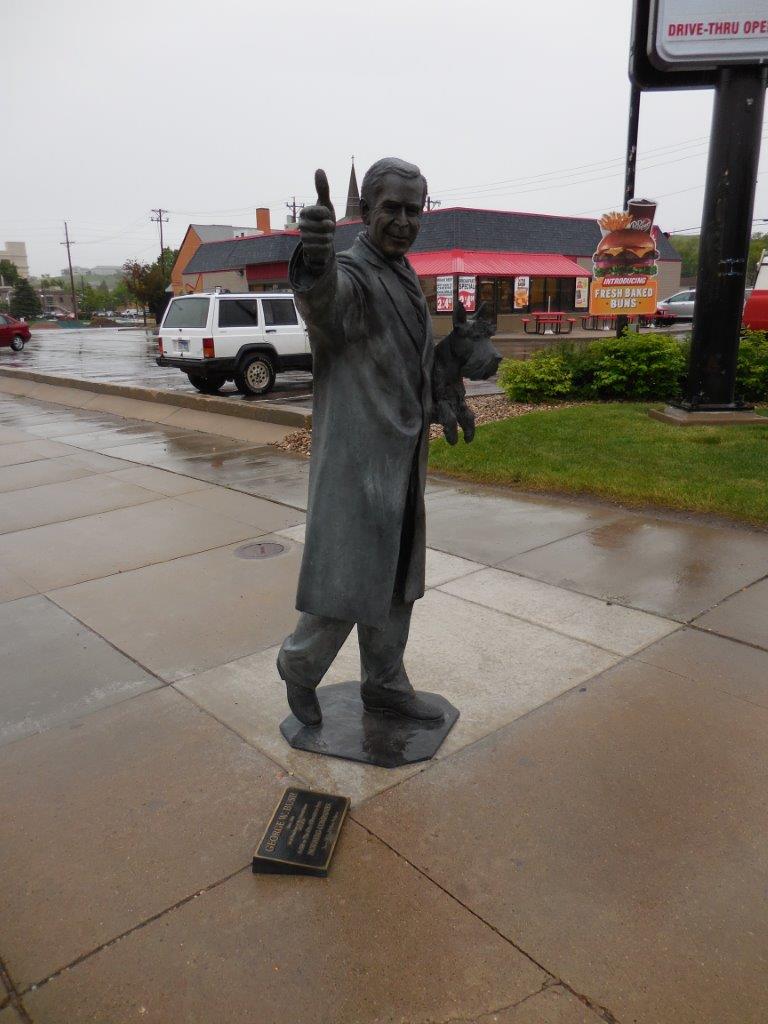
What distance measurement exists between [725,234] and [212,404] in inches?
301

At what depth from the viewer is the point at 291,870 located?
97.0 inches

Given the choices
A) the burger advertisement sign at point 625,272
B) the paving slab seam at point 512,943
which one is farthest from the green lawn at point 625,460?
the burger advertisement sign at point 625,272

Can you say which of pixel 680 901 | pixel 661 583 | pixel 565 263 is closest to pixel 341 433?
pixel 680 901

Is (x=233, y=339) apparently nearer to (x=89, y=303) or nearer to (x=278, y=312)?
(x=278, y=312)

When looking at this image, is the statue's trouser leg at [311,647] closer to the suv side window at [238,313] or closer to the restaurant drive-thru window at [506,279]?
the suv side window at [238,313]

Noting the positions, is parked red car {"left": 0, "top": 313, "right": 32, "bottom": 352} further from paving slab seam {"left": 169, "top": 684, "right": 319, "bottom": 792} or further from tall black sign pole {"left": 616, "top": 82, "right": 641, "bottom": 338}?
paving slab seam {"left": 169, "top": 684, "right": 319, "bottom": 792}

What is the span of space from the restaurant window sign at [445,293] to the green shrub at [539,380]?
18.6 m

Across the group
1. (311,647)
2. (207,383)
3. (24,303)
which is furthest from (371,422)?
(24,303)

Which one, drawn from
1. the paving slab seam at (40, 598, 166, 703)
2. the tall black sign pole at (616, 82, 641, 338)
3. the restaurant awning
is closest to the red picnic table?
the restaurant awning

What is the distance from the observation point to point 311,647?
2.90 meters

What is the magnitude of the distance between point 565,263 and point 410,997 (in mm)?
36190

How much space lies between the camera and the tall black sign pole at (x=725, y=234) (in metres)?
9.09

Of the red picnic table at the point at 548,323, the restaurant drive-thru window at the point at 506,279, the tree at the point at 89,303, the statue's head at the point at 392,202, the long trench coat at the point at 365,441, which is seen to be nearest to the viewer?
the statue's head at the point at 392,202

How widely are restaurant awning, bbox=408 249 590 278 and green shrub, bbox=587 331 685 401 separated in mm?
19423
